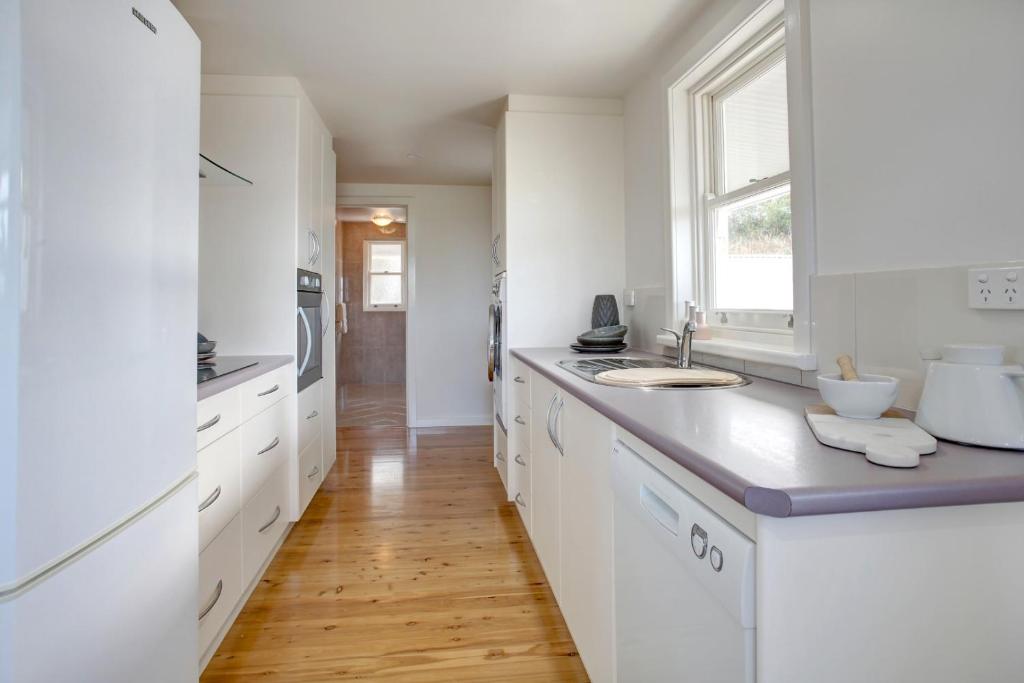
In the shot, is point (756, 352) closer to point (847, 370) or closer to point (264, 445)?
point (847, 370)

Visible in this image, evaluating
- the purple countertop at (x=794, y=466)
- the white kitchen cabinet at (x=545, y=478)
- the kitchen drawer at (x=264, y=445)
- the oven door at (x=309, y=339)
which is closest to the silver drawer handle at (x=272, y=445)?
the kitchen drawer at (x=264, y=445)

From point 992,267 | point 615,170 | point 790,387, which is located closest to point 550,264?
point 615,170

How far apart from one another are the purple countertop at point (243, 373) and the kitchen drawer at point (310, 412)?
29cm

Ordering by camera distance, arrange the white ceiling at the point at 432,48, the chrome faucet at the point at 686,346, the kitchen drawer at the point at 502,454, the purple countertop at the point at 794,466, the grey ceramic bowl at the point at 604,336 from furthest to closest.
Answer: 1. the kitchen drawer at the point at 502,454
2. the grey ceramic bowl at the point at 604,336
3. the white ceiling at the point at 432,48
4. the chrome faucet at the point at 686,346
5. the purple countertop at the point at 794,466

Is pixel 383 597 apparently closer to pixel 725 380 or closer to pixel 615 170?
pixel 725 380

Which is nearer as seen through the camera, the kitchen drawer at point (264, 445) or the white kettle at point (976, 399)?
the white kettle at point (976, 399)

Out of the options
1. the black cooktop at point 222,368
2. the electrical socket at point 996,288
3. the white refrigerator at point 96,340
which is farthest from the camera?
the black cooktop at point 222,368

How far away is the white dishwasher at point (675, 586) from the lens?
25.1 inches

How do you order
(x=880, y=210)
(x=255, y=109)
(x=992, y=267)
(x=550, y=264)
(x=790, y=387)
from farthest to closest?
(x=550, y=264) < (x=255, y=109) < (x=790, y=387) < (x=880, y=210) < (x=992, y=267)

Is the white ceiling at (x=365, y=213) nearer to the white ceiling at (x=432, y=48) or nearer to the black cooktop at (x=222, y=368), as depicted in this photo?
the white ceiling at (x=432, y=48)

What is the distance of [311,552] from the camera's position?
2.38m

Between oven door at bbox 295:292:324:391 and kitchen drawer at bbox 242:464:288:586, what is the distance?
527 mm

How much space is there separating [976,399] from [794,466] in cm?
35

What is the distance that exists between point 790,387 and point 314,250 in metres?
2.52
